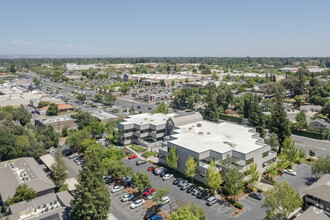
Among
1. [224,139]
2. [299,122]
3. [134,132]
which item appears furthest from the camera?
[299,122]

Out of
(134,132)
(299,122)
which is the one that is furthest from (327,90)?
(134,132)

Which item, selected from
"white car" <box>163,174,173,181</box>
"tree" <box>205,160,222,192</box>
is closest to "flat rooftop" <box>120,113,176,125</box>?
"white car" <box>163,174,173,181</box>

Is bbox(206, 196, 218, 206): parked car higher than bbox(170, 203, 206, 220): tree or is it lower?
lower

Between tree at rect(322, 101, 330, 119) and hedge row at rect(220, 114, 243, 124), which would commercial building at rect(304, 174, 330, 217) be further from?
tree at rect(322, 101, 330, 119)

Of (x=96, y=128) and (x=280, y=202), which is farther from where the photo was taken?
(x=96, y=128)

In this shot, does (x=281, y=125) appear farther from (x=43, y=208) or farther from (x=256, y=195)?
(x=43, y=208)

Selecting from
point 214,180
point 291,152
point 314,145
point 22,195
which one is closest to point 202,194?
point 214,180

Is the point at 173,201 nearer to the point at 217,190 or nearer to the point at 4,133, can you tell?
the point at 217,190
